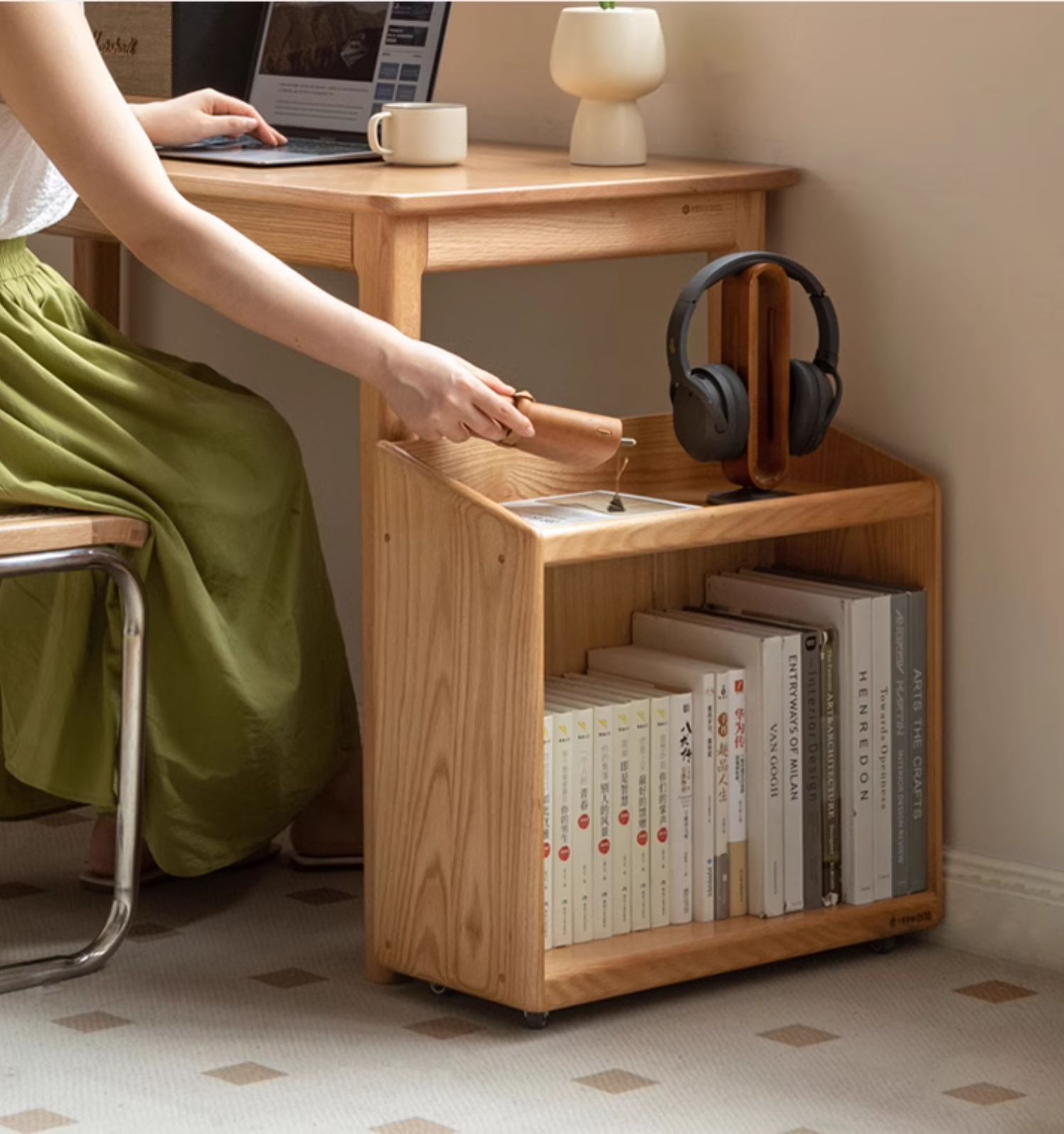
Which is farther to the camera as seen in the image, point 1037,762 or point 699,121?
point 699,121

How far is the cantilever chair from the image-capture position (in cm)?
190

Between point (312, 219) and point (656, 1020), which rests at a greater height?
point (312, 219)

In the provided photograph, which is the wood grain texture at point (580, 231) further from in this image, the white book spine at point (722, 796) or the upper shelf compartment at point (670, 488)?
the white book spine at point (722, 796)

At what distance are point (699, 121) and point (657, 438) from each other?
1.25 feet

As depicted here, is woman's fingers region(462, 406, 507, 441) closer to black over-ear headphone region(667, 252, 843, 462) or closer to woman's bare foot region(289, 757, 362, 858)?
black over-ear headphone region(667, 252, 843, 462)

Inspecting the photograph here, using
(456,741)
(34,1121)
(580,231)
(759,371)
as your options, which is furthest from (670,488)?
(34,1121)

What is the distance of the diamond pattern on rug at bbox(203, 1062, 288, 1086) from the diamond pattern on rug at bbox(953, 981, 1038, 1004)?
2.10ft

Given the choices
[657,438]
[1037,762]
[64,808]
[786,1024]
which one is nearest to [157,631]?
[64,808]

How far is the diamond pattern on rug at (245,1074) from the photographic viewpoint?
5.85ft

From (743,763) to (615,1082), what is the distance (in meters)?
0.37

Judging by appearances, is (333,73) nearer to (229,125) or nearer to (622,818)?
(229,125)

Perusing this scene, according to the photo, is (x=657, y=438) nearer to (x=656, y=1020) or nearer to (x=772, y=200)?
(x=772, y=200)

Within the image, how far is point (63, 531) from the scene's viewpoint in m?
1.92

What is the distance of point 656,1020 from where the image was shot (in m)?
1.93
